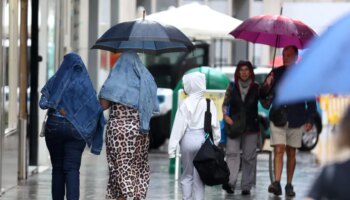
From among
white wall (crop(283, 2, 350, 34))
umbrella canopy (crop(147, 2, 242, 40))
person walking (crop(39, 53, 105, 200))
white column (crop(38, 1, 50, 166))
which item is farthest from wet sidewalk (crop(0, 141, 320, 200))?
white wall (crop(283, 2, 350, 34))

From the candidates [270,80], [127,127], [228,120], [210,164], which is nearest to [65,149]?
[127,127]

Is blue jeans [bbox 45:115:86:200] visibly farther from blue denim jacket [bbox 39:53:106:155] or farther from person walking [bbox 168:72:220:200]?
person walking [bbox 168:72:220:200]

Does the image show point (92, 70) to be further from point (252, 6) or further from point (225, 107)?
point (252, 6)

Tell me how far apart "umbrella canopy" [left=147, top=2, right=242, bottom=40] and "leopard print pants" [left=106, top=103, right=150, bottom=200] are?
17.5 ft

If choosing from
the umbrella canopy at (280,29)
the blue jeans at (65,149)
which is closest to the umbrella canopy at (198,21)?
the umbrella canopy at (280,29)

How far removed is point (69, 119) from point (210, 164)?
1.45m

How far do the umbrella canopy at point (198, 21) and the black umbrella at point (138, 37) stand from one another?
3843 millimetres

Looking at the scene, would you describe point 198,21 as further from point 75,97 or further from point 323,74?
point 323,74

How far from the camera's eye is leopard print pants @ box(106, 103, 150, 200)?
32.8 feet

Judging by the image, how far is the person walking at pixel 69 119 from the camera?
387 inches

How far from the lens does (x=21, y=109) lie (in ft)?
43.5

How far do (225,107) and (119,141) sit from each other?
2.72 meters

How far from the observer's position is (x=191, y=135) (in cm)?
1027

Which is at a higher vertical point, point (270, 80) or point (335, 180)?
point (335, 180)
